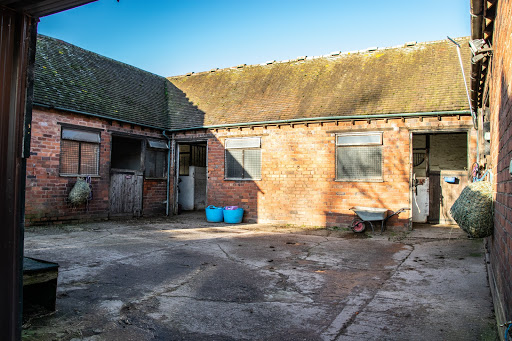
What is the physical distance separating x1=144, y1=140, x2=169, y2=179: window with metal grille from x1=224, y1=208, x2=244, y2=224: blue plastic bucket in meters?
3.54

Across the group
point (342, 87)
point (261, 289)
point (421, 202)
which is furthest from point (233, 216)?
point (261, 289)

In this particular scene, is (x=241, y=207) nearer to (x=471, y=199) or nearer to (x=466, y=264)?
(x=466, y=264)

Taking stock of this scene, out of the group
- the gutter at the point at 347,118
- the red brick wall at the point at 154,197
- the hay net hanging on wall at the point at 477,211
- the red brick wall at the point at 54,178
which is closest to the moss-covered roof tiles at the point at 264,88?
the gutter at the point at 347,118

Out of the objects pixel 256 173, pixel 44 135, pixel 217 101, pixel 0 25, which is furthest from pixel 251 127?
pixel 0 25

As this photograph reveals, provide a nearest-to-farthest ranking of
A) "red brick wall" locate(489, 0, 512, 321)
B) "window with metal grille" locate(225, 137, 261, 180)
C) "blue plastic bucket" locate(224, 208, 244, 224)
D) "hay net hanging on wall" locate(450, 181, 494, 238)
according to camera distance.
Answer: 1. "red brick wall" locate(489, 0, 512, 321)
2. "hay net hanging on wall" locate(450, 181, 494, 238)
3. "blue plastic bucket" locate(224, 208, 244, 224)
4. "window with metal grille" locate(225, 137, 261, 180)

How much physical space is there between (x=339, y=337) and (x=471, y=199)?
2.64 m

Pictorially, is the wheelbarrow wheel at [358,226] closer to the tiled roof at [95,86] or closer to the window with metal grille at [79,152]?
the tiled roof at [95,86]

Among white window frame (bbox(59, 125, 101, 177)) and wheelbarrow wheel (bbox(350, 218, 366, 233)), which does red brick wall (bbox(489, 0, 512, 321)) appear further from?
white window frame (bbox(59, 125, 101, 177))

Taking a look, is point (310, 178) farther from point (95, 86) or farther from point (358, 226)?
point (95, 86)

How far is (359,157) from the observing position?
36.2 ft

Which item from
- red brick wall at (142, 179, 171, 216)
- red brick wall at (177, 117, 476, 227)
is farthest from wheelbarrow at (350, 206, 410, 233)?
red brick wall at (142, 179, 171, 216)

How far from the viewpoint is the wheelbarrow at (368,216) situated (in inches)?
391

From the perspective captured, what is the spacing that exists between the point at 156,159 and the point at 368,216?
8226mm

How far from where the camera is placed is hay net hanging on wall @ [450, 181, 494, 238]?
4305mm
